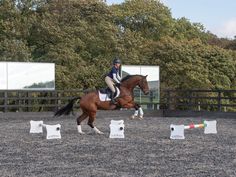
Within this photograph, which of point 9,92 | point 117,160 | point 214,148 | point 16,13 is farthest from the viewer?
point 16,13

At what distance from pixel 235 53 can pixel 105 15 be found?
12.8 m

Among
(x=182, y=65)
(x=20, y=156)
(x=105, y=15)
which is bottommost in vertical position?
(x=20, y=156)

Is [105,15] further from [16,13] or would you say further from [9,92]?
[9,92]

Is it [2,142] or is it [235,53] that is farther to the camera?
[235,53]

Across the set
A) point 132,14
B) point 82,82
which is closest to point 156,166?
point 82,82

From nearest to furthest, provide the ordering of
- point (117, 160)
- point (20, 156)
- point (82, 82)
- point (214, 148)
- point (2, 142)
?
point (117, 160)
point (20, 156)
point (214, 148)
point (2, 142)
point (82, 82)

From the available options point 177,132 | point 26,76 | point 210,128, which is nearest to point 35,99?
point 26,76

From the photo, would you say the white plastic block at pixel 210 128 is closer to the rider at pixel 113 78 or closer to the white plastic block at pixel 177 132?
the white plastic block at pixel 177 132

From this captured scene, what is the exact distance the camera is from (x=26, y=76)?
21.6 meters

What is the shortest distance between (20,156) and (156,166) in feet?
8.84

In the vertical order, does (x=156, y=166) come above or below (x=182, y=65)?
A: below

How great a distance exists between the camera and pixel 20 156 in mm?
9258

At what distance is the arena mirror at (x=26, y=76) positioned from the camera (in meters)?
21.0

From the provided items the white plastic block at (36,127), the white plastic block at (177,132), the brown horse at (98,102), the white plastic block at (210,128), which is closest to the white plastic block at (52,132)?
the brown horse at (98,102)
